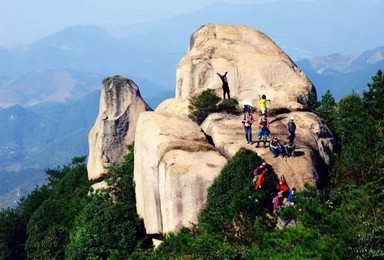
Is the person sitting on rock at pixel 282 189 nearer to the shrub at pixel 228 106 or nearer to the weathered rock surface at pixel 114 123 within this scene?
the shrub at pixel 228 106

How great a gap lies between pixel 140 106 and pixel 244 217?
72.6 ft

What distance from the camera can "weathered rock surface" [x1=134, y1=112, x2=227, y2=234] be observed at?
74.5ft

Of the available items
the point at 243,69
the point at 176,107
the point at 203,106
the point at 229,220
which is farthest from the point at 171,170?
the point at 243,69

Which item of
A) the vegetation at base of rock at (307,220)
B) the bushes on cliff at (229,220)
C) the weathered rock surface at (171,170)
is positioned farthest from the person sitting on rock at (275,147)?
the weathered rock surface at (171,170)

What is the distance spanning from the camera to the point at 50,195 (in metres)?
48.8

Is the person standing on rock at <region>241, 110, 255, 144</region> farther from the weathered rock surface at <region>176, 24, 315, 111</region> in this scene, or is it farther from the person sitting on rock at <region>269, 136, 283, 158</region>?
the weathered rock surface at <region>176, 24, 315, 111</region>

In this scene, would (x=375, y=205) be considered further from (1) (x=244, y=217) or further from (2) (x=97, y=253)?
(2) (x=97, y=253)

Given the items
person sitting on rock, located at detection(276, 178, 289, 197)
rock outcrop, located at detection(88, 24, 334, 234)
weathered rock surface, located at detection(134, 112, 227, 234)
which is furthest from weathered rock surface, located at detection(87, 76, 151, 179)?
person sitting on rock, located at detection(276, 178, 289, 197)

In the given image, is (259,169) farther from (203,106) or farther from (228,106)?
(203,106)

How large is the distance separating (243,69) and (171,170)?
53.5ft

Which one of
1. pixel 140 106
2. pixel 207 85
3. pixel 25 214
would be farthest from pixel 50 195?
pixel 207 85

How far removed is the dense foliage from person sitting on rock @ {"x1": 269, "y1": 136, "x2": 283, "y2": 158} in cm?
128

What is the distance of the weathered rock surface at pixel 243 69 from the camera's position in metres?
35.9

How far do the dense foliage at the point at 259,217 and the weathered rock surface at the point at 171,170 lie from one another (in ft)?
2.84
